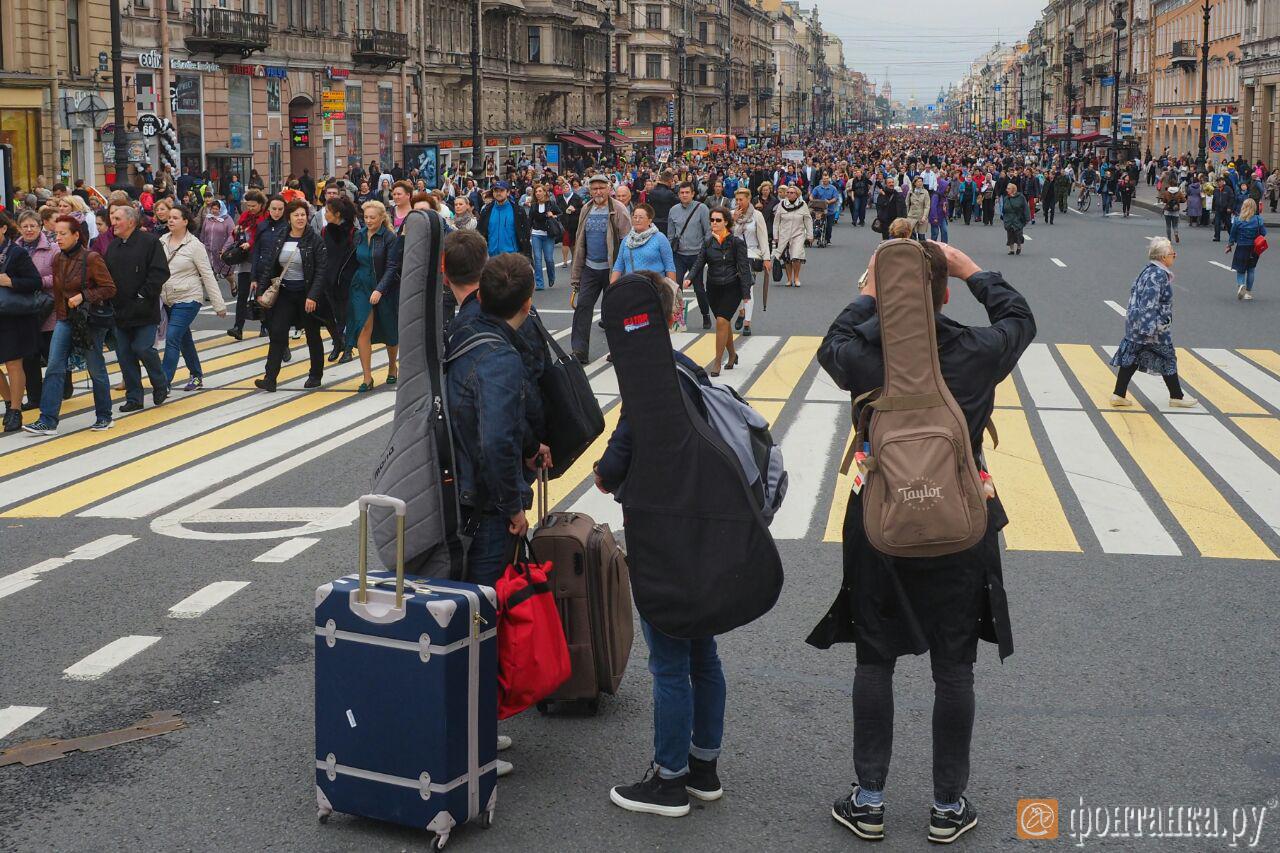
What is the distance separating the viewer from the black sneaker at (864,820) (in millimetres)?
4828

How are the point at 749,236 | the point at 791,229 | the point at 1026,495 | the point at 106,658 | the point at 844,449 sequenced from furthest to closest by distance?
the point at 791,229
the point at 749,236
the point at 844,449
the point at 1026,495
the point at 106,658

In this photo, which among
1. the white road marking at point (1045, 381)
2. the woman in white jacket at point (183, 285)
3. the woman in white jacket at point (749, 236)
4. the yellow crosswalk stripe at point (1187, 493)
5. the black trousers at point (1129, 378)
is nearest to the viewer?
the yellow crosswalk stripe at point (1187, 493)

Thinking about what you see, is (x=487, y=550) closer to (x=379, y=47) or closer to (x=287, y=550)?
(x=287, y=550)

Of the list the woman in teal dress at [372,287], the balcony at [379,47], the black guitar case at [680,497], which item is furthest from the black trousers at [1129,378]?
the balcony at [379,47]

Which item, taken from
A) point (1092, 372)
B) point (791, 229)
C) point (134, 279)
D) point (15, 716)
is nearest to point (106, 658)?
point (15, 716)

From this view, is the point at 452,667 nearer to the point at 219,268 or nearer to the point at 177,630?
the point at 177,630

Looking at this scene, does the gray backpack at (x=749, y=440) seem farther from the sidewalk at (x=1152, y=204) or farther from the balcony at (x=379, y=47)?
the balcony at (x=379, y=47)

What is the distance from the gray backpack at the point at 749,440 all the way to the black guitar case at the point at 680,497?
2.1 inches

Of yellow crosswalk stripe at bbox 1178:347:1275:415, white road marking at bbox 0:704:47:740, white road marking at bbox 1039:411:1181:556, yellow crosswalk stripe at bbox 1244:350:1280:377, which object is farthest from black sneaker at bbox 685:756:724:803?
yellow crosswalk stripe at bbox 1244:350:1280:377

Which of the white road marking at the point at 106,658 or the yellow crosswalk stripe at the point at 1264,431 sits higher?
the yellow crosswalk stripe at the point at 1264,431

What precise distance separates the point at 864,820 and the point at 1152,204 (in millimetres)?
55623

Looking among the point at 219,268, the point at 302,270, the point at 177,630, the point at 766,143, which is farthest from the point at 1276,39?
the point at 766,143

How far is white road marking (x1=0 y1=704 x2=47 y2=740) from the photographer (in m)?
5.83

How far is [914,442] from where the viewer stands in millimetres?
4500
